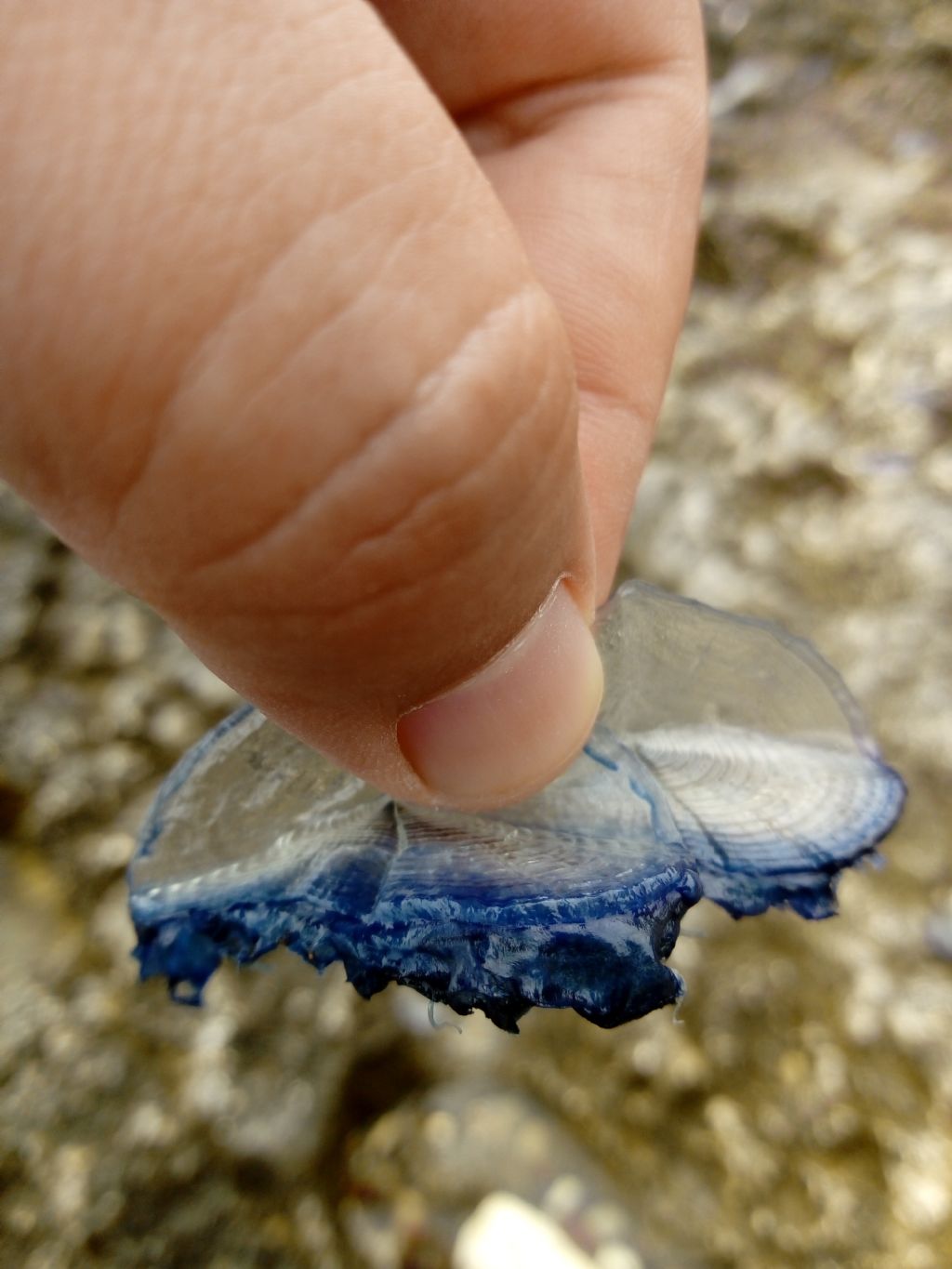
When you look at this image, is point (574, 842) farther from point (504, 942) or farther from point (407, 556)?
point (407, 556)

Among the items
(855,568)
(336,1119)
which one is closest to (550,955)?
(336,1119)

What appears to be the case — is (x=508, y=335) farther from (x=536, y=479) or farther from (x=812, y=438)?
(x=812, y=438)

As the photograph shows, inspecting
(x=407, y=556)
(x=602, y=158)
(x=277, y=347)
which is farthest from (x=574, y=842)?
(x=602, y=158)

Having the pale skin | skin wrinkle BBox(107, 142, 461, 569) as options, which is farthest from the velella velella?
skin wrinkle BBox(107, 142, 461, 569)

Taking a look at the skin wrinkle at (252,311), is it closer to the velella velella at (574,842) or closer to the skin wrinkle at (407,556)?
the skin wrinkle at (407,556)

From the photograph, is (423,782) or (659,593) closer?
(423,782)

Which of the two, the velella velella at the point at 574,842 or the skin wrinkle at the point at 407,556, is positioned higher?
the skin wrinkle at the point at 407,556

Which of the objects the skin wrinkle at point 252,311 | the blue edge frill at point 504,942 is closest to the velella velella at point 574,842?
the blue edge frill at point 504,942

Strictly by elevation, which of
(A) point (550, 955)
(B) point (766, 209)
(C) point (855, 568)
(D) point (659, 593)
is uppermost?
(A) point (550, 955)
